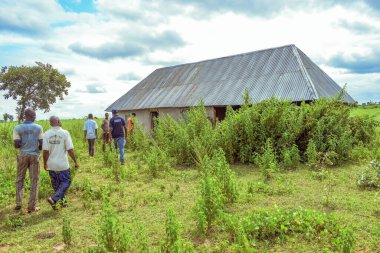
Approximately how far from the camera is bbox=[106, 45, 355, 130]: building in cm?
1555

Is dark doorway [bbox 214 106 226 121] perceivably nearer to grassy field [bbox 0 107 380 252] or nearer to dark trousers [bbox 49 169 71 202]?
grassy field [bbox 0 107 380 252]

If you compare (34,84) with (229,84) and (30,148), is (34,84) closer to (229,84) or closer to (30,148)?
(229,84)

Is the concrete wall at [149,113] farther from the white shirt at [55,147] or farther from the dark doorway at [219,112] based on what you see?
the white shirt at [55,147]

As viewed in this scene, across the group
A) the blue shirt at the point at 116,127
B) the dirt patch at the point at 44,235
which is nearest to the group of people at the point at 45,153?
the dirt patch at the point at 44,235

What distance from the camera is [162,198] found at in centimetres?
679

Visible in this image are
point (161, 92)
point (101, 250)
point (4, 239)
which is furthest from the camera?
point (161, 92)

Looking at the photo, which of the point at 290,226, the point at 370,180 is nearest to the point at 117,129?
the point at 290,226

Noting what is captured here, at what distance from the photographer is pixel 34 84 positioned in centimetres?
3744

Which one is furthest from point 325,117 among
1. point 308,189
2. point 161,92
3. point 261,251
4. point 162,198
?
point 161,92

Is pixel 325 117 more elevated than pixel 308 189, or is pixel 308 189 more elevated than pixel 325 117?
pixel 325 117

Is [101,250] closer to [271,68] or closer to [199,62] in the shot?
[271,68]

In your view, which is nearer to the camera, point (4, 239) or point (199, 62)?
point (4, 239)

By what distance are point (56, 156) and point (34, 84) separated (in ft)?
117

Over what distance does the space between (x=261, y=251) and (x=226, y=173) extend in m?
2.19
